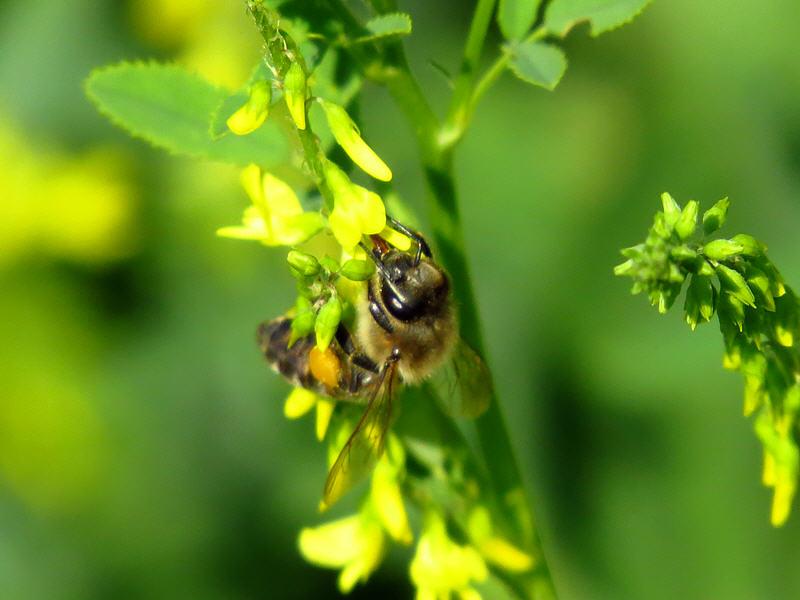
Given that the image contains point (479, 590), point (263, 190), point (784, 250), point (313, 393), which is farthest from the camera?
point (784, 250)

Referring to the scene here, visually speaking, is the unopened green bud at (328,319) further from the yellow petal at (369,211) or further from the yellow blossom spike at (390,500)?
the yellow blossom spike at (390,500)

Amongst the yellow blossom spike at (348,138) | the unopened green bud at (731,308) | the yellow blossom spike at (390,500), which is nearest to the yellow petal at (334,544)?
the yellow blossom spike at (390,500)

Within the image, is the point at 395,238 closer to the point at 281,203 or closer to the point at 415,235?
the point at 415,235

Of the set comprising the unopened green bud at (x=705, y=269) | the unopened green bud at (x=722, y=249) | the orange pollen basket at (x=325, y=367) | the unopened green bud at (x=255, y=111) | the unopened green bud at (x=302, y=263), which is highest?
the unopened green bud at (x=255, y=111)

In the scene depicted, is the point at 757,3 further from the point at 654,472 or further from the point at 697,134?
the point at 654,472

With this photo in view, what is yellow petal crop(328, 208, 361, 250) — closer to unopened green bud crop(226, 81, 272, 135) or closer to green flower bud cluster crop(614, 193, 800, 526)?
unopened green bud crop(226, 81, 272, 135)

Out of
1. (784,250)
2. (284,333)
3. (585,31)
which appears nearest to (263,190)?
(284,333)

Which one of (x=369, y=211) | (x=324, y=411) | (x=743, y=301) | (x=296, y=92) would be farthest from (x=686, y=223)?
(x=324, y=411)

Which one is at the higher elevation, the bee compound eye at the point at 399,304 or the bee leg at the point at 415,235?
the bee leg at the point at 415,235
